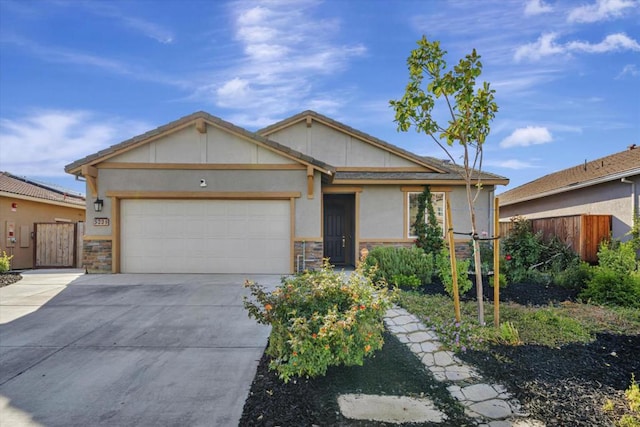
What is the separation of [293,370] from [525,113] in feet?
34.2

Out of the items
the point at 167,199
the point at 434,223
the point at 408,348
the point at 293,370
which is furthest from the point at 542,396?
the point at 167,199

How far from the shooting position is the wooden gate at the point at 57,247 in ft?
46.0

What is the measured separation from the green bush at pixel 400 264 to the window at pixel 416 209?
3748mm

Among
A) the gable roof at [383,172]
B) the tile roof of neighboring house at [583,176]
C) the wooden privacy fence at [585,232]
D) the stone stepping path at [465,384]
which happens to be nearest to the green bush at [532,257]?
the wooden privacy fence at [585,232]

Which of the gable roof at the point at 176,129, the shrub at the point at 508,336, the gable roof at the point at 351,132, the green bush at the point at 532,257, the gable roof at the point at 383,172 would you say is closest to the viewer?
the shrub at the point at 508,336

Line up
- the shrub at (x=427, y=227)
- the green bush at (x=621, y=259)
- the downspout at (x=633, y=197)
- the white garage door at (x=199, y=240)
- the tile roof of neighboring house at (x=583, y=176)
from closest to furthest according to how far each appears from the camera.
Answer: the green bush at (x=621, y=259)
the white garage door at (x=199, y=240)
the downspout at (x=633, y=197)
the tile roof of neighboring house at (x=583, y=176)
the shrub at (x=427, y=227)

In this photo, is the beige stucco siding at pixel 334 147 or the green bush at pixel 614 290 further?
the beige stucco siding at pixel 334 147

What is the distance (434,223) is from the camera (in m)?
12.0

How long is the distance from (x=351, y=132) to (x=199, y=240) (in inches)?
256

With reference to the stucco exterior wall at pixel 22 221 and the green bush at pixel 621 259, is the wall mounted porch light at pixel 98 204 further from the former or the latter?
the green bush at pixel 621 259

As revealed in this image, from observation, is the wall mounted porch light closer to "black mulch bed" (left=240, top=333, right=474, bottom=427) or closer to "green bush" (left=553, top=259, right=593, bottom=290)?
"black mulch bed" (left=240, top=333, right=474, bottom=427)

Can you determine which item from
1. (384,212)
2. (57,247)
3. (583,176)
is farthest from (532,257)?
(57,247)

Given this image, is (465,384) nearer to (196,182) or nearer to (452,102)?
(452,102)

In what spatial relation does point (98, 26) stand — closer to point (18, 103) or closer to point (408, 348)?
point (18, 103)
